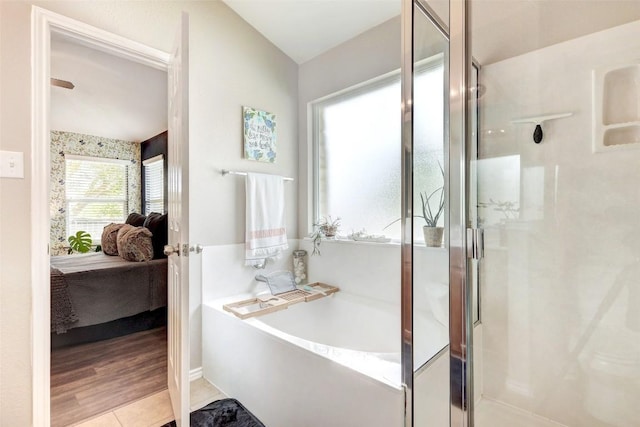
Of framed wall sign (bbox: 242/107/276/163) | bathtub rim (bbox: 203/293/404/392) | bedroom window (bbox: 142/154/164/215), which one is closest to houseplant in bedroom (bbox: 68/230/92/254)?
bedroom window (bbox: 142/154/164/215)

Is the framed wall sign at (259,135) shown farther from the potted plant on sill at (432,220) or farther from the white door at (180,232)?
the potted plant on sill at (432,220)

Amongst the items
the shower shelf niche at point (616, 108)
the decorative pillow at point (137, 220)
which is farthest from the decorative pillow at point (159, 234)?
the shower shelf niche at point (616, 108)

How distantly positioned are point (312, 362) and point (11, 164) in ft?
5.26

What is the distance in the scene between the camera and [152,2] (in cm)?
186

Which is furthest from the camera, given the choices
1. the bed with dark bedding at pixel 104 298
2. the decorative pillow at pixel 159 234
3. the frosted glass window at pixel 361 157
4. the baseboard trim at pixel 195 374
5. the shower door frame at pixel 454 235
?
the decorative pillow at pixel 159 234

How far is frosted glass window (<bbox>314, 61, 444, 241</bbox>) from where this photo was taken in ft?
7.23

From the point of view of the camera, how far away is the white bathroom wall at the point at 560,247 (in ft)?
4.21

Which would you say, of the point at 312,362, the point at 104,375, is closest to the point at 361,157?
the point at 312,362

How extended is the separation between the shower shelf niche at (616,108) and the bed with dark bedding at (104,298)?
11.0 feet

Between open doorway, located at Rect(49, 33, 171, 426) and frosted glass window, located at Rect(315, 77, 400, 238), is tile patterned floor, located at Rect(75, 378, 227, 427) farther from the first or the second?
frosted glass window, located at Rect(315, 77, 400, 238)

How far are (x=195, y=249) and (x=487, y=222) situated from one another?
147 centimetres

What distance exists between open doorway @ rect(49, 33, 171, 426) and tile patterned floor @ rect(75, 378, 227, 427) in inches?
2.6

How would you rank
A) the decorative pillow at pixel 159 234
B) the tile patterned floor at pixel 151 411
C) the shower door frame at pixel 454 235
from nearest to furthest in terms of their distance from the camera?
the shower door frame at pixel 454 235 < the tile patterned floor at pixel 151 411 < the decorative pillow at pixel 159 234

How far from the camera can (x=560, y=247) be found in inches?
56.6
